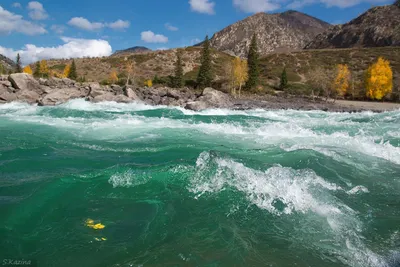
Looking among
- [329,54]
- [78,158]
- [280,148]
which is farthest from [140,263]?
[329,54]

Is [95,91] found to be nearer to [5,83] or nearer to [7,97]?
[7,97]

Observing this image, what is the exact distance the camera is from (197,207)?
6113 mm

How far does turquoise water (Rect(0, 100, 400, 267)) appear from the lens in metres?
4.56

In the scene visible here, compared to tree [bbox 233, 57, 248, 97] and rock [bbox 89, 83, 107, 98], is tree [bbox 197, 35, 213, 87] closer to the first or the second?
tree [bbox 233, 57, 248, 97]

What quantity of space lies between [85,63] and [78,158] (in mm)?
96443

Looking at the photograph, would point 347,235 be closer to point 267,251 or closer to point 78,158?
point 267,251

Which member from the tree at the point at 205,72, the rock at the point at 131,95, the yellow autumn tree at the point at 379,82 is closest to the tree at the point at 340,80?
the yellow autumn tree at the point at 379,82

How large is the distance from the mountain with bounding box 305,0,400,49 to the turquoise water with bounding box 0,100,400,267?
168 metres

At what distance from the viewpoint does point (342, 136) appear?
14.8 metres

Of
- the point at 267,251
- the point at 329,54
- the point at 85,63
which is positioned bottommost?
the point at 267,251

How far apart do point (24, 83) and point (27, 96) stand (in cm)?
385

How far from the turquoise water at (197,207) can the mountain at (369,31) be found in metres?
168

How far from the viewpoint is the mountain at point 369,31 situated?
149000 mm

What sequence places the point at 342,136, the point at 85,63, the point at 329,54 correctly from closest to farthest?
the point at 342,136, the point at 85,63, the point at 329,54
